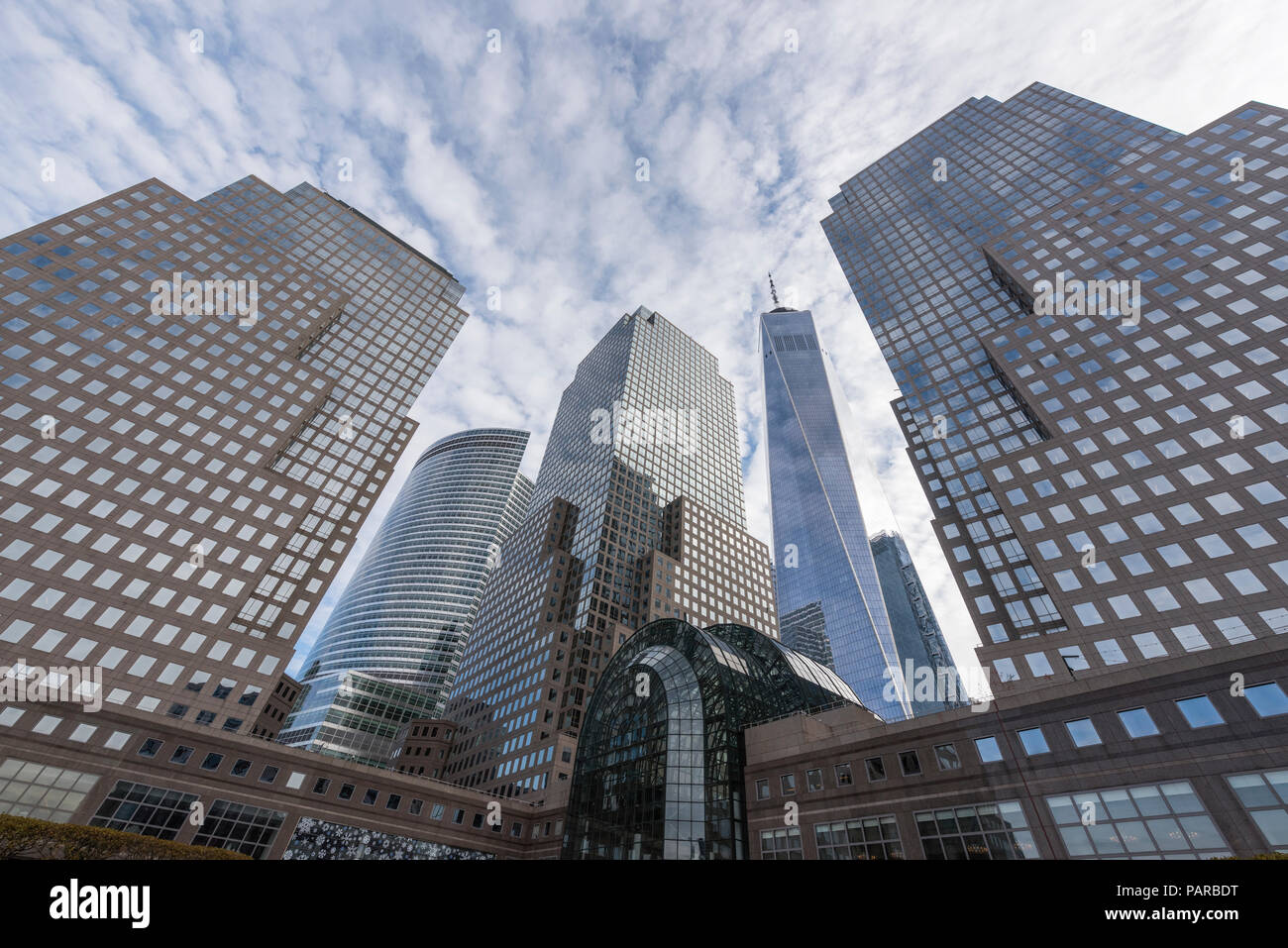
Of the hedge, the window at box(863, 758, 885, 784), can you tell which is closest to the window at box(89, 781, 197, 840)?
the hedge

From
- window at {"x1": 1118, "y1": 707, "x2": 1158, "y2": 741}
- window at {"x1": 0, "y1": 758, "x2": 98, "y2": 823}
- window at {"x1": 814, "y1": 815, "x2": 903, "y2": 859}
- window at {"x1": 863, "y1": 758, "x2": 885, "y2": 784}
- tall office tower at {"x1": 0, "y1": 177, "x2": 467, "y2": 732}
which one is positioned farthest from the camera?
tall office tower at {"x1": 0, "y1": 177, "x2": 467, "y2": 732}

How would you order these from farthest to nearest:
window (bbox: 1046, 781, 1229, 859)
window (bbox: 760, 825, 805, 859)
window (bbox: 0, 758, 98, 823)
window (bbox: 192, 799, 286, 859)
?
window (bbox: 192, 799, 286, 859) → window (bbox: 760, 825, 805, 859) → window (bbox: 0, 758, 98, 823) → window (bbox: 1046, 781, 1229, 859)

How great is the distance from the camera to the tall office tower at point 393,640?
139 metres

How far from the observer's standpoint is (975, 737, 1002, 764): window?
39969 mm

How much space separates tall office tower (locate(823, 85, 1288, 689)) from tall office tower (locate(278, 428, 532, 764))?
11593 cm

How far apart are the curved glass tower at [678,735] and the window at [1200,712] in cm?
3283

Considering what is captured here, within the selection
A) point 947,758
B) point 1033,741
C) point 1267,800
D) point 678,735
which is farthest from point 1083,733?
point 678,735

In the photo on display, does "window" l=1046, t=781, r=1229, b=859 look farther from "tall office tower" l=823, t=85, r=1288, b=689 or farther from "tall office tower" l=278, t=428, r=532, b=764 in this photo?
"tall office tower" l=278, t=428, r=532, b=764

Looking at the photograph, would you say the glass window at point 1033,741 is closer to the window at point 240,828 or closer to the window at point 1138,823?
the window at point 1138,823

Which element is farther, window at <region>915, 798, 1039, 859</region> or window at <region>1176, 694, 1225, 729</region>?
window at <region>915, 798, 1039, 859</region>

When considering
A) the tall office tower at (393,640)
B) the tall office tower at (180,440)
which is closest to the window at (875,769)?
the tall office tower at (180,440)

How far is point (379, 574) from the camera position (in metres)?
187

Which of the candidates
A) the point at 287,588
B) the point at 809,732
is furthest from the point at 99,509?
the point at 809,732
